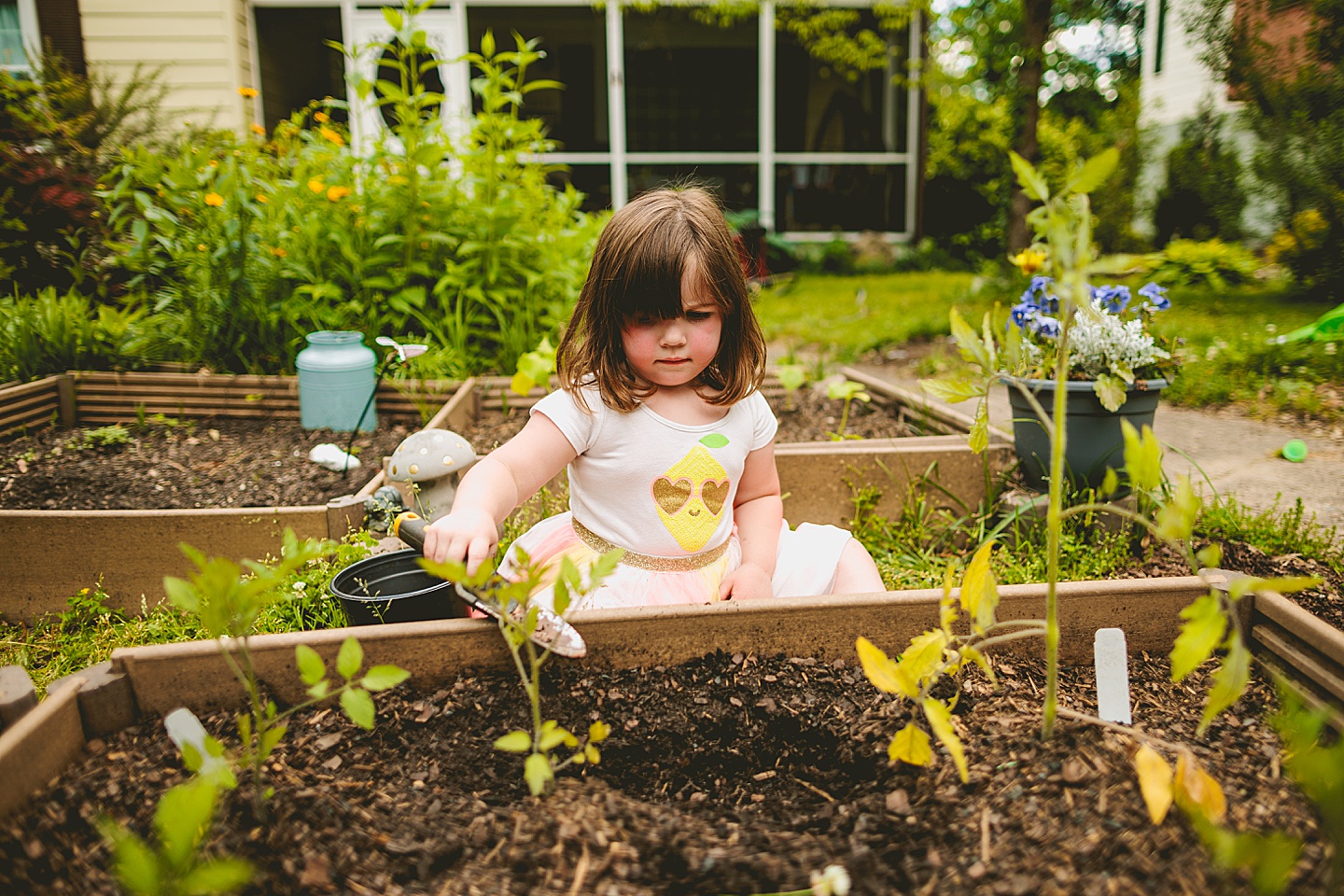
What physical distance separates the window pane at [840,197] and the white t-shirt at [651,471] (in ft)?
32.3

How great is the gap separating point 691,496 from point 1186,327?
5.25 m

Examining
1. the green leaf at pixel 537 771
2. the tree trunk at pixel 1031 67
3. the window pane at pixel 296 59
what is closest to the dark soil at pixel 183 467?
the green leaf at pixel 537 771

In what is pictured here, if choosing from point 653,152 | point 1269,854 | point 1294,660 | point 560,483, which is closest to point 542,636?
point 1269,854

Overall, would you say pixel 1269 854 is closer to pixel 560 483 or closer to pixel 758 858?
pixel 758 858

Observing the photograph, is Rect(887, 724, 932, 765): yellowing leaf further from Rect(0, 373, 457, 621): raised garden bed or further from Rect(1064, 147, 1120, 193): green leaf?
Rect(0, 373, 457, 621): raised garden bed

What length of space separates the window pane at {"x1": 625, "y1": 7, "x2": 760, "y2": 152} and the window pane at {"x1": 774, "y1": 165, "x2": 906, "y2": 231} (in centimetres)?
93

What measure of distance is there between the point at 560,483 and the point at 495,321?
4.18 ft

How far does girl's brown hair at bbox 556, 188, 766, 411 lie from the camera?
5.09 feet

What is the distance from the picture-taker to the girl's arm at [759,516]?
1749 millimetres

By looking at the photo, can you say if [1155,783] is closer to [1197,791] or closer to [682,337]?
[1197,791]

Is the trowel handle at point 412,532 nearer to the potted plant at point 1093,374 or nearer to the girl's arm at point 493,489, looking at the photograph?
the girl's arm at point 493,489

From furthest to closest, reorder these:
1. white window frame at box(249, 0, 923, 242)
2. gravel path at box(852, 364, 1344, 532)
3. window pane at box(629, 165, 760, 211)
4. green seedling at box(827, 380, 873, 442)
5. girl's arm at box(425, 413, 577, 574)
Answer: window pane at box(629, 165, 760, 211)
white window frame at box(249, 0, 923, 242)
green seedling at box(827, 380, 873, 442)
gravel path at box(852, 364, 1344, 532)
girl's arm at box(425, 413, 577, 574)

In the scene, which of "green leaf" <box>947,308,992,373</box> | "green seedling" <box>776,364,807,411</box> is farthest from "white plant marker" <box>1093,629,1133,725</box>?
"green seedling" <box>776,364,807,411</box>

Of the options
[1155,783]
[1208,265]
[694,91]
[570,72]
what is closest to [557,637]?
[1155,783]
